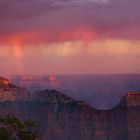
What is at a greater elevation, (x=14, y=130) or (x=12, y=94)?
(x=12, y=94)

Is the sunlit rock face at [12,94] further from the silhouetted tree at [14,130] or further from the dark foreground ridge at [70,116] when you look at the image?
the silhouetted tree at [14,130]

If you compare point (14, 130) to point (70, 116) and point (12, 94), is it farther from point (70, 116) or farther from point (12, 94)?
point (12, 94)

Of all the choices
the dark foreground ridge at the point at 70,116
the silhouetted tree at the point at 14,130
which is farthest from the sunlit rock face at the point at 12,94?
the silhouetted tree at the point at 14,130

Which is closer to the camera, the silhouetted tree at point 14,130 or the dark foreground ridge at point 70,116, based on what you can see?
the silhouetted tree at point 14,130

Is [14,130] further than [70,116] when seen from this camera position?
No

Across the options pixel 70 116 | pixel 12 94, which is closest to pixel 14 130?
pixel 70 116

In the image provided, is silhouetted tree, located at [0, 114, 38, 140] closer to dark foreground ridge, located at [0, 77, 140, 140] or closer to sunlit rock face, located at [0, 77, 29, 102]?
dark foreground ridge, located at [0, 77, 140, 140]

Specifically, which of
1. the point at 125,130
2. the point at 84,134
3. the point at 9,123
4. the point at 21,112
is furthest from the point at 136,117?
the point at 9,123

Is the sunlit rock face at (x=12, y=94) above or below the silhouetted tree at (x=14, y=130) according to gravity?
above

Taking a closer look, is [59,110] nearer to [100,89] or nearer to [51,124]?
[51,124]

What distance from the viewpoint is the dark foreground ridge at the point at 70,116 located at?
265ft

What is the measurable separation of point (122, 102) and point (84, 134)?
13.9 metres

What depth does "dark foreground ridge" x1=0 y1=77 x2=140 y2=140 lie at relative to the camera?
80750 millimetres

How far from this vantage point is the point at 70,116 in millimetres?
86625
